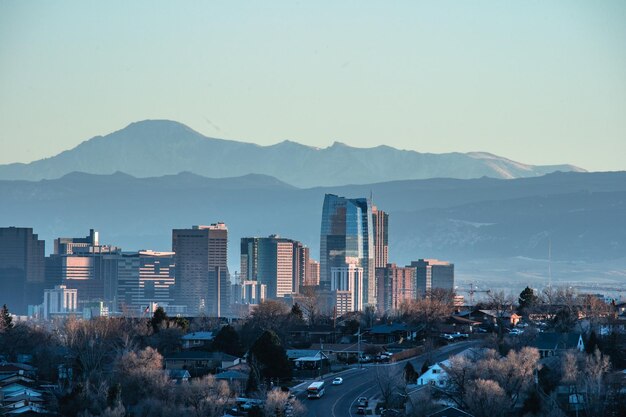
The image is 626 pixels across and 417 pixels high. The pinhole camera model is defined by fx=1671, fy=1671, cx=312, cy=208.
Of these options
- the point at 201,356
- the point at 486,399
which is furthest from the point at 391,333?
the point at 486,399

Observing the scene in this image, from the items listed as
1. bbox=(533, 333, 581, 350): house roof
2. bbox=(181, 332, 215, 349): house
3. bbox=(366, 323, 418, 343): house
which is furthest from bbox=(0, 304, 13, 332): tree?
bbox=(533, 333, 581, 350): house roof

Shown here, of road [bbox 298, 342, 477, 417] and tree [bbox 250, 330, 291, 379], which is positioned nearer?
road [bbox 298, 342, 477, 417]

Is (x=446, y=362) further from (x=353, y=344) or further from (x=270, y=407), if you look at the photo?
(x=353, y=344)

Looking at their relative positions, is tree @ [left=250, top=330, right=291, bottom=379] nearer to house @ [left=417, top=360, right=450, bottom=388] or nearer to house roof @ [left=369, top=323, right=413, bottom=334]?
house @ [left=417, top=360, right=450, bottom=388]

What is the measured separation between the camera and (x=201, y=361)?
8244cm

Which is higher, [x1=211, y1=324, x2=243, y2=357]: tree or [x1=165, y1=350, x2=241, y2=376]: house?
[x1=211, y1=324, x2=243, y2=357]: tree

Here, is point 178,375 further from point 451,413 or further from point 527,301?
point 527,301

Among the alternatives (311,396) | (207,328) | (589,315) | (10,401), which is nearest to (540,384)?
(311,396)

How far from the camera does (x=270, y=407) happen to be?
6191 centimetres

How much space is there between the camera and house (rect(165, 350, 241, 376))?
8119cm

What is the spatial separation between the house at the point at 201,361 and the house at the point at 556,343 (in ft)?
49.7

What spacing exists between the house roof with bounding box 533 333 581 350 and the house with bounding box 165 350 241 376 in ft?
49.5

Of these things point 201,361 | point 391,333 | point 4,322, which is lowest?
point 201,361

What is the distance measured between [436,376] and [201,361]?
647 inches
